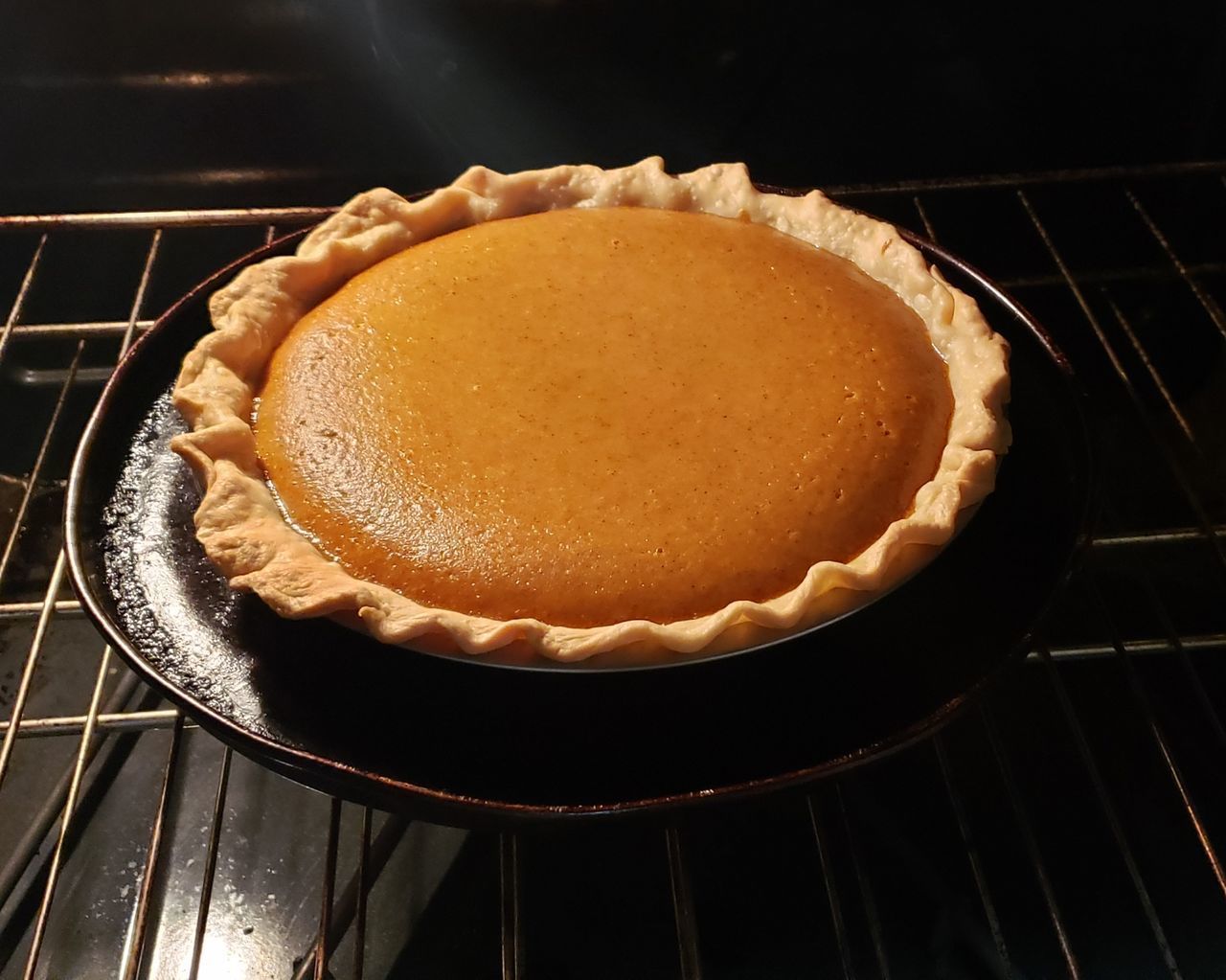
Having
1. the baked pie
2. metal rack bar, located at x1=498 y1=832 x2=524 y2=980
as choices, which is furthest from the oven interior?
the baked pie

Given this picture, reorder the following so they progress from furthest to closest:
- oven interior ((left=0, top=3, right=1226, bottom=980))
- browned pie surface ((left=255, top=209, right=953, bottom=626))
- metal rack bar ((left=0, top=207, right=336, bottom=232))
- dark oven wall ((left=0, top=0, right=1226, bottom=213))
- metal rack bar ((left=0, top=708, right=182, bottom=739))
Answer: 1. dark oven wall ((left=0, top=0, right=1226, bottom=213))
2. metal rack bar ((left=0, top=207, right=336, bottom=232))
3. oven interior ((left=0, top=3, right=1226, bottom=980))
4. metal rack bar ((left=0, top=708, right=182, bottom=739))
5. browned pie surface ((left=255, top=209, right=953, bottom=626))

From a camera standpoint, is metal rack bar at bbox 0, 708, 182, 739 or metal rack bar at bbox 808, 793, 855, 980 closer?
metal rack bar at bbox 808, 793, 855, 980

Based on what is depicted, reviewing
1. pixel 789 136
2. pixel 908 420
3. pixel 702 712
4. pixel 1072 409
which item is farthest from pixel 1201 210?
pixel 702 712

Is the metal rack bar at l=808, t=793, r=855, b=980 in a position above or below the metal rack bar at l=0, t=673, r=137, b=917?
above

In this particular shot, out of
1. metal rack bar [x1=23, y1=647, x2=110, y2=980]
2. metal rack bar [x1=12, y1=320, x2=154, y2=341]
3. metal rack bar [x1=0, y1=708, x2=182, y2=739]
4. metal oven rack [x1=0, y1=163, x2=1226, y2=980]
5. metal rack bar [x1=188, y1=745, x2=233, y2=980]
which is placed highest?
metal rack bar [x1=12, y1=320, x2=154, y2=341]

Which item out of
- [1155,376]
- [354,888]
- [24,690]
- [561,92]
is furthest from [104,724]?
[1155,376]

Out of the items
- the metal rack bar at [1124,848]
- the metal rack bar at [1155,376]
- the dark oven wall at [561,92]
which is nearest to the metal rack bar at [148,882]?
the metal rack bar at [1124,848]

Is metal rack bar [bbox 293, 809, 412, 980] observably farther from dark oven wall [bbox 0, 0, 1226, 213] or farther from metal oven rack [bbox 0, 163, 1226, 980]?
dark oven wall [bbox 0, 0, 1226, 213]
